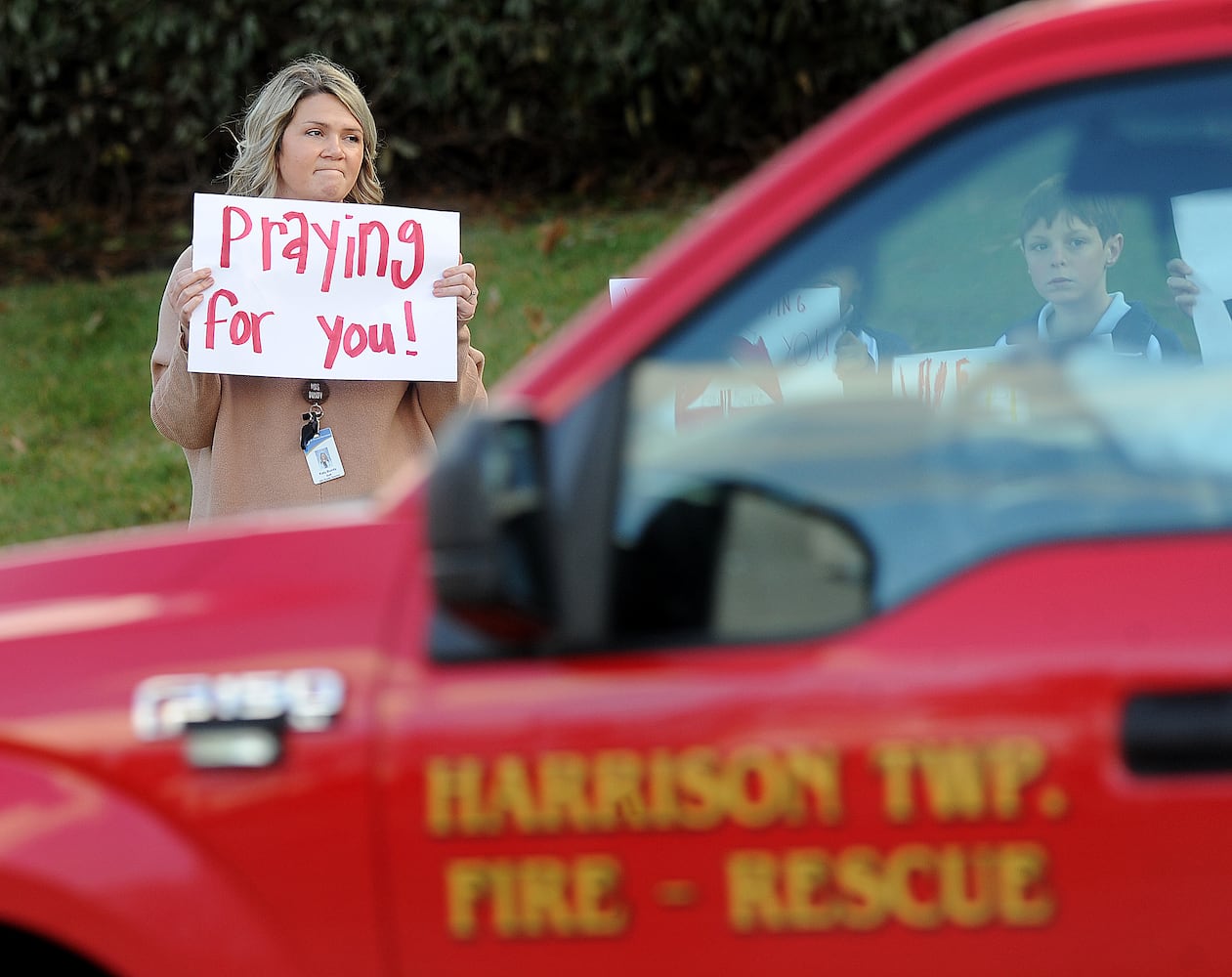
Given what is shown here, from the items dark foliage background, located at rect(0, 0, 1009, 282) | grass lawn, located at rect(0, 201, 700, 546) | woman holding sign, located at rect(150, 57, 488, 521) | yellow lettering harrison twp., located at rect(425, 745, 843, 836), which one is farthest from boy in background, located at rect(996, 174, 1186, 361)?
dark foliage background, located at rect(0, 0, 1009, 282)

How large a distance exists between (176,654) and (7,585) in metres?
0.40

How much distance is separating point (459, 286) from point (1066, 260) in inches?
58.6

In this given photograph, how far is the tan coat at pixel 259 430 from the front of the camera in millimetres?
4074

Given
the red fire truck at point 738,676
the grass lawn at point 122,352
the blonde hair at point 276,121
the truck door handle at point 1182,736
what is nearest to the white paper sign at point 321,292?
the blonde hair at point 276,121

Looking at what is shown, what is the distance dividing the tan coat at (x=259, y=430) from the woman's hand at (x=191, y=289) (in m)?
0.07

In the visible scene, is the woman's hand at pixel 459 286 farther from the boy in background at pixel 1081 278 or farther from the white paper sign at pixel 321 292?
the boy in background at pixel 1081 278

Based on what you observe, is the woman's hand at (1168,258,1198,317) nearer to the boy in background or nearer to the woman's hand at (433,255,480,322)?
the boy in background

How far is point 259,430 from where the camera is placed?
4.13 m

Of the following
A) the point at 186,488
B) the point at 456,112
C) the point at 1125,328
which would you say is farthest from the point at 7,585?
the point at 456,112

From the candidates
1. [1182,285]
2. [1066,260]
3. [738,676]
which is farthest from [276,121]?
[738,676]

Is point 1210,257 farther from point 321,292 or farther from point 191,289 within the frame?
point 191,289

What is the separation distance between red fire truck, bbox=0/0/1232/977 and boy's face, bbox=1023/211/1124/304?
1.48m

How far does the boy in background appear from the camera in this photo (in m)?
3.44

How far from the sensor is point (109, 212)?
1073cm
